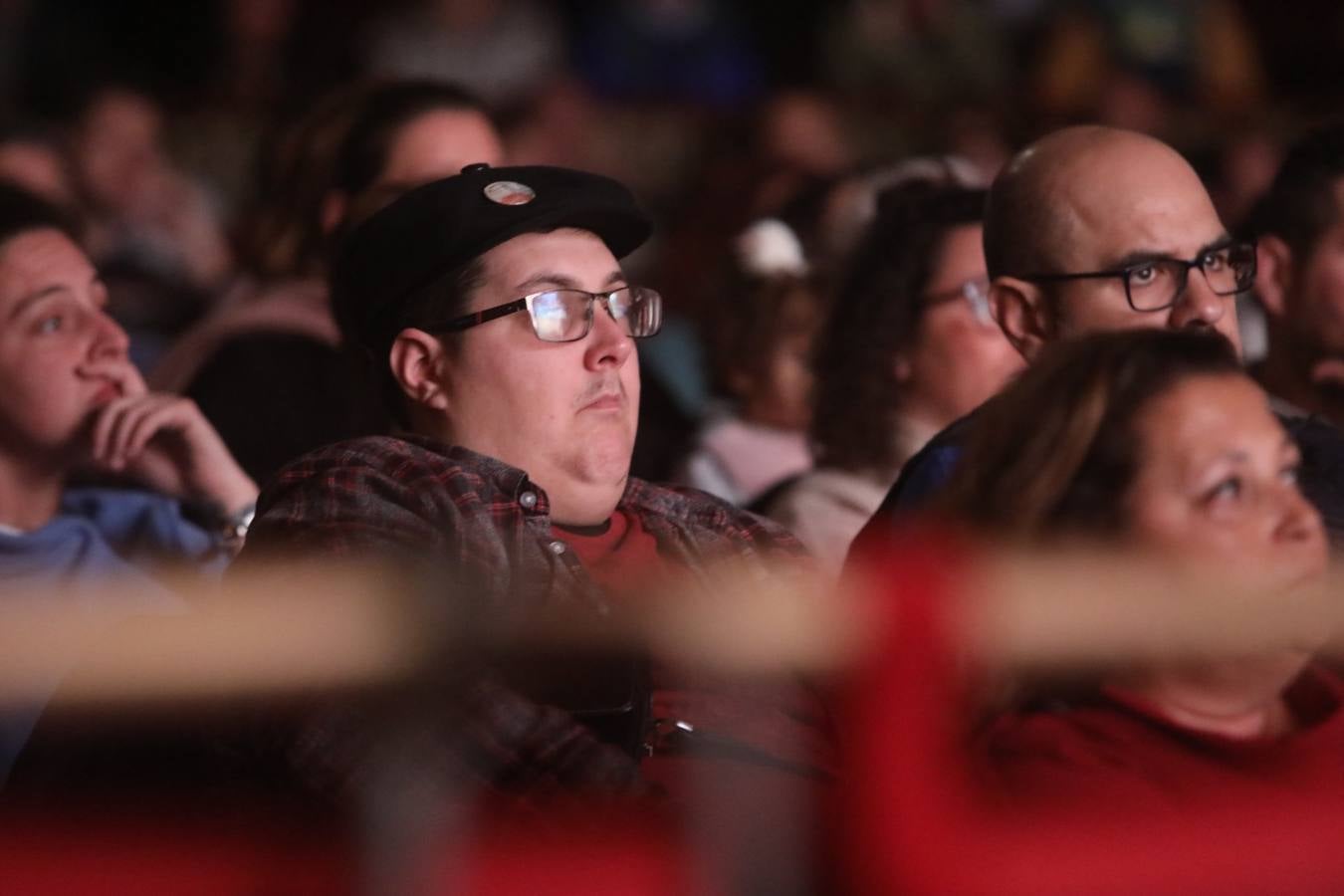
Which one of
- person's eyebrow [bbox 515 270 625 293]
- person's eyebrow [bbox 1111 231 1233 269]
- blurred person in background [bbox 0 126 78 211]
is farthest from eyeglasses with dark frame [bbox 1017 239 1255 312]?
blurred person in background [bbox 0 126 78 211]

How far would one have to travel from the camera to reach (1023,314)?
2555 mm

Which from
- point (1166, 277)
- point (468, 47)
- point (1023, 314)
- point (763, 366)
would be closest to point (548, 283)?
point (1023, 314)

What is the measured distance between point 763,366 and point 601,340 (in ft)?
5.74

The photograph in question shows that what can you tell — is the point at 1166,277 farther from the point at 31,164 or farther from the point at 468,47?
the point at 468,47

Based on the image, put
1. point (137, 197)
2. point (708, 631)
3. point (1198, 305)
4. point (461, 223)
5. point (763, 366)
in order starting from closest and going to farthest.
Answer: point (708, 631) → point (461, 223) → point (1198, 305) → point (763, 366) → point (137, 197)

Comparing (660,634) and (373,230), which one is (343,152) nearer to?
(373,230)

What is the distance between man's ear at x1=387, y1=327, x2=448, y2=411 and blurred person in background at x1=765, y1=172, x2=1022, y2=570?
0.96 meters

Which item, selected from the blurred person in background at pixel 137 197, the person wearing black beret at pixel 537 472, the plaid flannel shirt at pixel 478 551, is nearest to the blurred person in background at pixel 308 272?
the person wearing black beret at pixel 537 472

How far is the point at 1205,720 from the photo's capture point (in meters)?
1.84

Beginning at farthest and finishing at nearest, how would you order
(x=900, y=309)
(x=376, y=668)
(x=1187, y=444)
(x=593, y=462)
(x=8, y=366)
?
(x=900, y=309) → (x=8, y=366) → (x=593, y=462) → (x=1187, y=444) → (x=376, y=668)

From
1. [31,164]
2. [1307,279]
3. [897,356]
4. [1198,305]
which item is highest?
[1198,305]

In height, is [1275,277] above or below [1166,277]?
below

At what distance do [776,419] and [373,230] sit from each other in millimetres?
1811

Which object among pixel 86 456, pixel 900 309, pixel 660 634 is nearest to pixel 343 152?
pixel 86 456
